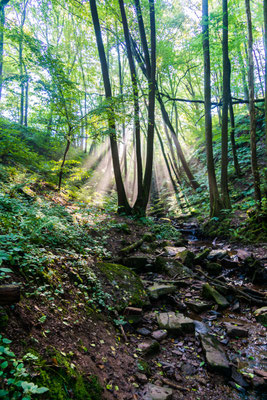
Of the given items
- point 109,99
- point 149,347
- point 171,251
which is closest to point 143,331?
point 149,347

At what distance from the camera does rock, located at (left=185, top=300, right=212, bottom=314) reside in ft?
13.3

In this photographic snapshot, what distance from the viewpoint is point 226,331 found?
3455 mm

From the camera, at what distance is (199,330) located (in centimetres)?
347

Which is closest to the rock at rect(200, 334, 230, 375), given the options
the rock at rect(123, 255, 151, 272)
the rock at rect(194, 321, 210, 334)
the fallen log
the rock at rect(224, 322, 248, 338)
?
the rock at rect(194, 321, 210, 334)

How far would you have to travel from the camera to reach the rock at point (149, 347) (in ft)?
9.39

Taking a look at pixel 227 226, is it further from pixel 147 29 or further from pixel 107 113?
pixel 147 29

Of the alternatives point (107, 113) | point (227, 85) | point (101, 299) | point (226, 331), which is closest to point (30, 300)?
point (101, 299)

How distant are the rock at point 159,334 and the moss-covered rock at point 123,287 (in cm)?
60

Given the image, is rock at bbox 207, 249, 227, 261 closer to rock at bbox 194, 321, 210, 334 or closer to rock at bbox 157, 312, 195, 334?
rock at bbox 194, 321, 210, 334

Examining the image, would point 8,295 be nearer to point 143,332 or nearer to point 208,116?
point 143,332

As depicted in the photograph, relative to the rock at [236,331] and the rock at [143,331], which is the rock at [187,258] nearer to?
the rock at [236,331]

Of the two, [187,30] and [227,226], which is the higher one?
[187,30]

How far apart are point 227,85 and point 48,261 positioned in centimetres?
1059

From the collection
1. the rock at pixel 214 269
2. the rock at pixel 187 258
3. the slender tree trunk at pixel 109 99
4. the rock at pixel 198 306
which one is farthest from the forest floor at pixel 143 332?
the slender tree trunk at pixel 109 99
